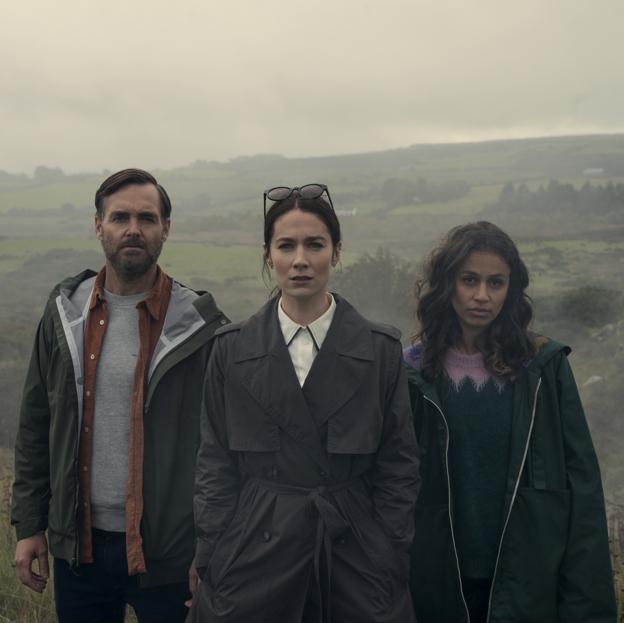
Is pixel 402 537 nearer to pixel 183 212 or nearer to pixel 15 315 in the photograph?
pixel 15 315

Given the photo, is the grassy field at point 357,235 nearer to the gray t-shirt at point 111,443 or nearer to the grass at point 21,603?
the grass at point 21,603

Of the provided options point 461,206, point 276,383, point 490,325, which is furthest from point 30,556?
point 461,206

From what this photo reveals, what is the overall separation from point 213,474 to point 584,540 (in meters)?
1.44

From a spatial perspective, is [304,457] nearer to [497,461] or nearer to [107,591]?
[497,461]

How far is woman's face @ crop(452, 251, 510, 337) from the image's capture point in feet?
8.73

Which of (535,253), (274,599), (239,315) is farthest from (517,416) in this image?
(535,253)

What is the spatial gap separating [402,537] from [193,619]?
2.61 ft

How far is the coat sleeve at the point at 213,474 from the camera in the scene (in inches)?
88.9

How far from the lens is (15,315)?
55.7ft

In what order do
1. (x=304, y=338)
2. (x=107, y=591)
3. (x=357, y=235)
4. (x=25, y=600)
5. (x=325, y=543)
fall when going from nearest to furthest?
(x=325, y=543) → (x=304, y=338) → (x=107, y=591) → (x=25, y=600) → (x=357, y=235)

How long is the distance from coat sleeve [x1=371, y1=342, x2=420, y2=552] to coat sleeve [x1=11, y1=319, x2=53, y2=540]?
4.88 ft

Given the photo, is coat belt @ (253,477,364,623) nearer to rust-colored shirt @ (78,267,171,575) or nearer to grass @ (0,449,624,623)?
rust-colored shirt @ (78,267,171,575)

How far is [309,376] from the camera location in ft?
7.38

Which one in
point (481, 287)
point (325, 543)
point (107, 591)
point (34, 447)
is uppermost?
point (481, 287)
